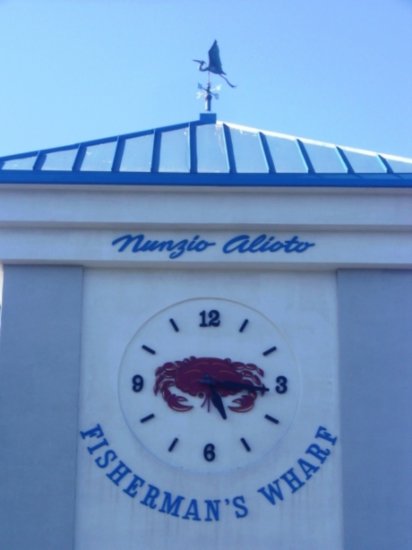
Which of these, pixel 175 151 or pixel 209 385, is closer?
pixel 209 385

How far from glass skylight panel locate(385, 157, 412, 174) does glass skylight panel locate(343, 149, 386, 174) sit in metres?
0.15

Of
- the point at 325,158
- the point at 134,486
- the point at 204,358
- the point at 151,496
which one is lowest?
the point at 151,496

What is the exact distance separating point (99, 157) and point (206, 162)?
152 cm

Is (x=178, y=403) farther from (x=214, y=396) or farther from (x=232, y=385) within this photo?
(x=232, y=385)

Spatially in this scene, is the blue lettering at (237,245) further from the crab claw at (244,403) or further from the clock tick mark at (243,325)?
the crab claw at (244,403)

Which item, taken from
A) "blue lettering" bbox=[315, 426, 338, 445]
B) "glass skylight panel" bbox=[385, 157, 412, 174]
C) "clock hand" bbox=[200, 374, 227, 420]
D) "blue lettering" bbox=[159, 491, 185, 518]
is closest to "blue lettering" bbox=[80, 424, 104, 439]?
"blue lettering" bbox=[159, 491, 185, 518]

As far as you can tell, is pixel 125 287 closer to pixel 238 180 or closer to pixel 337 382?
pixel 238 180

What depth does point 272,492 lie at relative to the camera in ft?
41.2

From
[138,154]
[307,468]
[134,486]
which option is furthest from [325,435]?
[138,154]

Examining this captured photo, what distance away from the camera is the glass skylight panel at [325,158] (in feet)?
46.4

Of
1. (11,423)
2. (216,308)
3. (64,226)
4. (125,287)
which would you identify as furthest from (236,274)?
(11,423)

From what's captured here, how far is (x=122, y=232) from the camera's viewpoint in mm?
13414

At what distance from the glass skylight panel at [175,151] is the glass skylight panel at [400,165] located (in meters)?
2.89

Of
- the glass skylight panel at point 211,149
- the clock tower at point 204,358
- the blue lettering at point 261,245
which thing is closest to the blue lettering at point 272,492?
the clock tower at point 204,358
